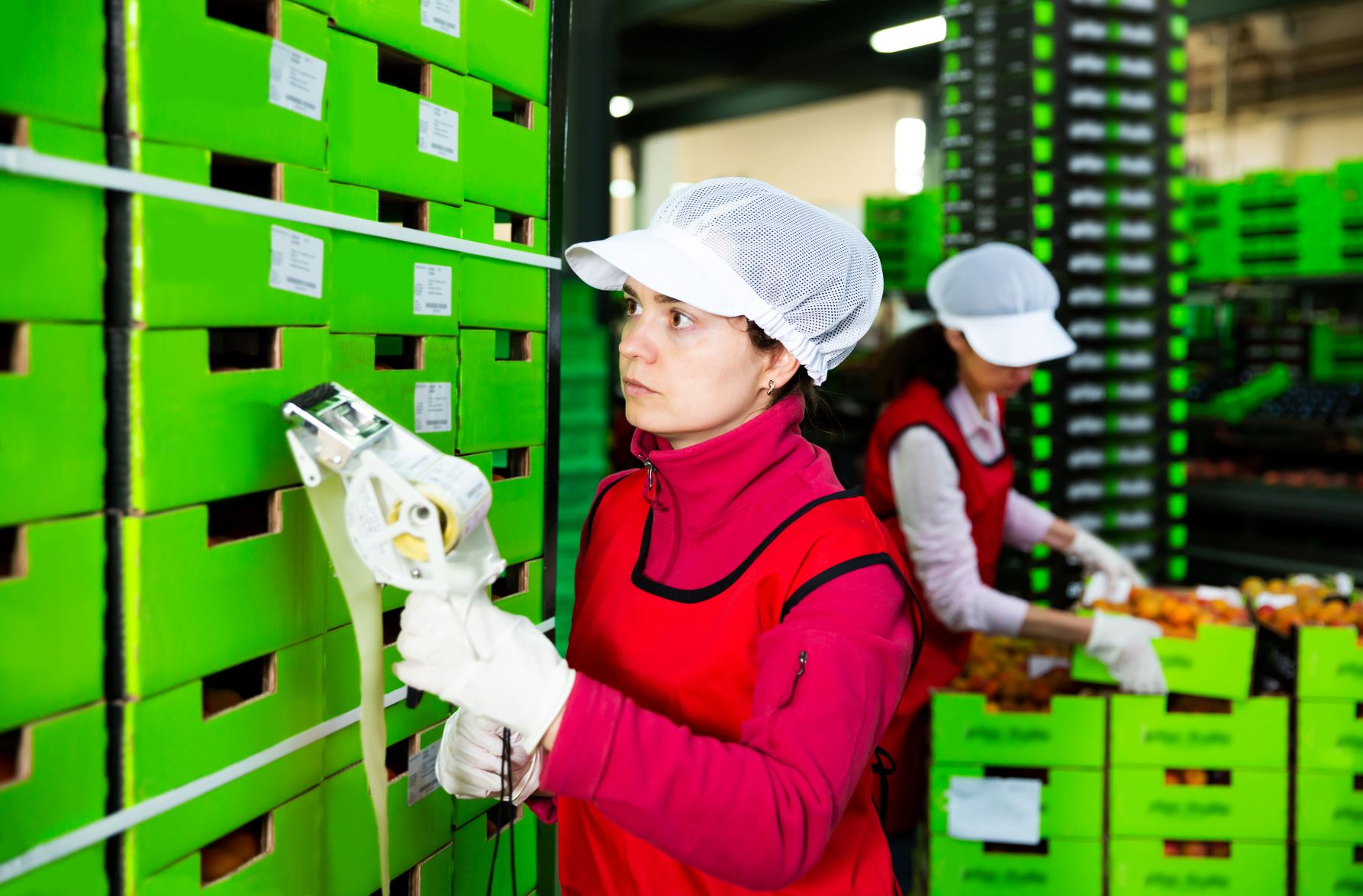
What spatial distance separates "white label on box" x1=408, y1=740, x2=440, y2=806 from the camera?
176 cm

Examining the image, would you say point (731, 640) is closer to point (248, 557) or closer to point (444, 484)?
point (444, 484)

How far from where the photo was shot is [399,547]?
1252 millimetres

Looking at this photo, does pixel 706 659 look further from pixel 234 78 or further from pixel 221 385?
pixel 234 78

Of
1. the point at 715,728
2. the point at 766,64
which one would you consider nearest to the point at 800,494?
the point at 715,728

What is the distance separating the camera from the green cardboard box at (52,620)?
3.58 ft

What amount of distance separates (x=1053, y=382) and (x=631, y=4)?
19.7ft

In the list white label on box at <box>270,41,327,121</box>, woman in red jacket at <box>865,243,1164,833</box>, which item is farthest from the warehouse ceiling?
white label on box at <box>270,41,327,121</box>

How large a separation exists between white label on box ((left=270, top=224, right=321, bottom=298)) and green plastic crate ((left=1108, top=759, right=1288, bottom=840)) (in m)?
2.36

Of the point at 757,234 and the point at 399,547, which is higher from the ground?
the point at 757,234

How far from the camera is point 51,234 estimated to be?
1.11 metres

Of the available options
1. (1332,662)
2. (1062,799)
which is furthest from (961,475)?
(1332,662)

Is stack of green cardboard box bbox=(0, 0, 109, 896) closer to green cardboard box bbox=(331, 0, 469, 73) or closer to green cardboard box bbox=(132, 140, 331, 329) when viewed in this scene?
green cardboard box bbox=(132, 140, 331, 329)

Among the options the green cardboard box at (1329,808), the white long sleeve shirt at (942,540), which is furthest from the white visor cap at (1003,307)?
the green cardboard box at (1329,808)

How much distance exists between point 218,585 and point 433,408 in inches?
20.2
